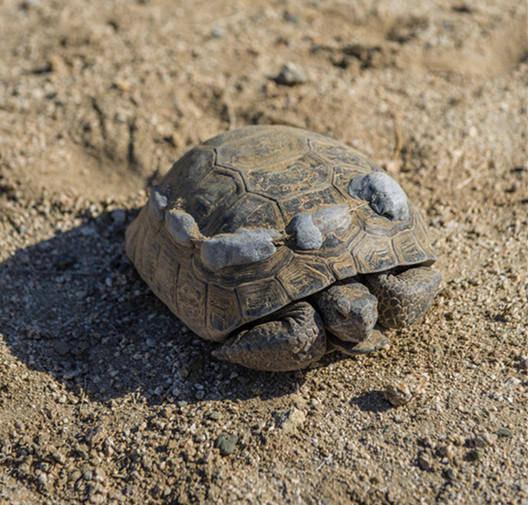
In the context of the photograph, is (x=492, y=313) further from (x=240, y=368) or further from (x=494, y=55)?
(x=494, y=55)

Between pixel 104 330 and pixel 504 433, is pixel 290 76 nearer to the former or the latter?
pixel 104 330

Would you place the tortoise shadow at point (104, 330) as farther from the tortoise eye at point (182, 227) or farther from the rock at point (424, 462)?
the rock at point (424, 462)

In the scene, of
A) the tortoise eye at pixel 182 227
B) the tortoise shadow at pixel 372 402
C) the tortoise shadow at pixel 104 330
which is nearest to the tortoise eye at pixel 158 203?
the tortoise eye at pixel 182 227

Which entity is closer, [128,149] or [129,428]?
[129,428]

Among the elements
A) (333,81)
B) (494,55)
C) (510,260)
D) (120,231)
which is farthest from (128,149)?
(494,55)

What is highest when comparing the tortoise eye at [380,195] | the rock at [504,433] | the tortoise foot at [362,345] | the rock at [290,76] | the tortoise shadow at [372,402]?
the tortoise eye at [380,195]

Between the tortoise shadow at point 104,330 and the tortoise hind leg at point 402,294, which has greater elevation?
the tortoise hind leg at point 402,294
